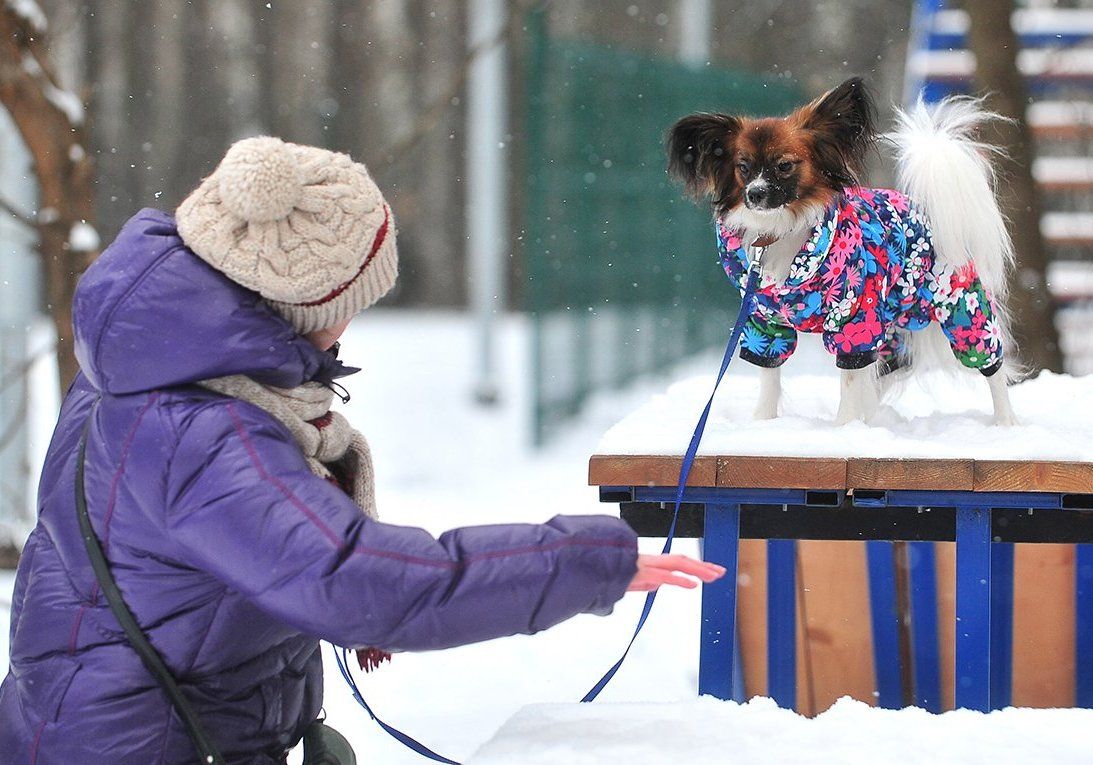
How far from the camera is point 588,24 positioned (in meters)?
15.7

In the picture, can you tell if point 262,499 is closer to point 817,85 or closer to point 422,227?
point 817,85

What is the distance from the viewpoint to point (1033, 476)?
7.98ft

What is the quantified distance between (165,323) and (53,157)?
325 cm

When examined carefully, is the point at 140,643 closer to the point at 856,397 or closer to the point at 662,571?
the point at 662,571

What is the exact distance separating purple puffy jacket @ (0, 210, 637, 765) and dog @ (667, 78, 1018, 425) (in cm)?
126

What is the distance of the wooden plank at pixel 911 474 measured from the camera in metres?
2.44

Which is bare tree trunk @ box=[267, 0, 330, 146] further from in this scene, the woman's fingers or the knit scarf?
the woman's fingers

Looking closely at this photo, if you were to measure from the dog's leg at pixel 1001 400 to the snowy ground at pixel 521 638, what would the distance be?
0.31 feet

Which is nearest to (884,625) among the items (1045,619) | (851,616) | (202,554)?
(851,616)

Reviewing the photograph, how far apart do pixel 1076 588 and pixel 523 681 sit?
68.7 inches

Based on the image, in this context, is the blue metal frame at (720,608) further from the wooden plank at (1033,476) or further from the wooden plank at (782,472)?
the wooden plank at (1033,476)

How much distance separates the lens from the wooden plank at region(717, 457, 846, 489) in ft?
8.08

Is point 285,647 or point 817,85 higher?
point 817,85

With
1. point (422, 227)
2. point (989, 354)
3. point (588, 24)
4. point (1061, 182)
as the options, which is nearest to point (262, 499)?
point (989, 354)
